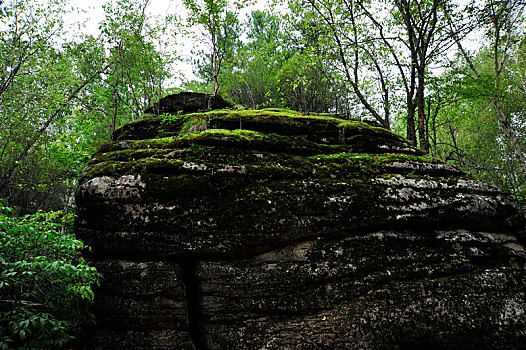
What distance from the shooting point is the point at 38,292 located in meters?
4.16

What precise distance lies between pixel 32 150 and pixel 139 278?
1471cm

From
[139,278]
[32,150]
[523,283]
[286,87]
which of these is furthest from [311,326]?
[32,150]

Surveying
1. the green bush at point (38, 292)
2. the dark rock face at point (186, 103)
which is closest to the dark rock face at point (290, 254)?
the green bush at point (38, 292)

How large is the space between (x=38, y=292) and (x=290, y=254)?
442 cm

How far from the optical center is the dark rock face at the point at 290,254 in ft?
14.2

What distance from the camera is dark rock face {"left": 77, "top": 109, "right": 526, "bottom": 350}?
433cm

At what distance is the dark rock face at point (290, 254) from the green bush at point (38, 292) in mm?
519

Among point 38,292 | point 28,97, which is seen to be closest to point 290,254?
point 38,292

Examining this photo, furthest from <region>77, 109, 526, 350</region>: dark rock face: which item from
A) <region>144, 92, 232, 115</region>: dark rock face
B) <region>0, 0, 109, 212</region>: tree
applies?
<region>0, 0, 109, 212</region>: tree

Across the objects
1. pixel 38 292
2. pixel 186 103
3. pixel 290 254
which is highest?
pixel 186 103

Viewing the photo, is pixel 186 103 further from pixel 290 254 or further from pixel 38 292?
pixel 290 254

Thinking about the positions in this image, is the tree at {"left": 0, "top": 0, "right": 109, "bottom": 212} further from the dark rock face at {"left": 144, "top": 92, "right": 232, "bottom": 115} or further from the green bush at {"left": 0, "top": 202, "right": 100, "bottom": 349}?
the green bush at {"left": 0, "top": 202, "right": 100, "bottom": 349}

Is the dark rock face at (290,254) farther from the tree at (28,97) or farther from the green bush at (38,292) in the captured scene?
the tree at (28,97)

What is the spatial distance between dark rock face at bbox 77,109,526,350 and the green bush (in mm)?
519
